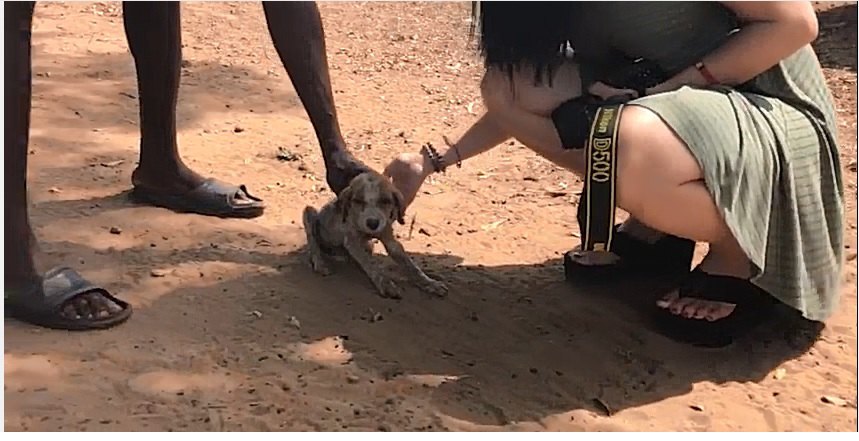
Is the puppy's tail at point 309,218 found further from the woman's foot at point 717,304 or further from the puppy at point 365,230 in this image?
the woman's foot at point 717,304

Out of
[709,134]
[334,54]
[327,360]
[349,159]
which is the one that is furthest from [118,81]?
[709,134]

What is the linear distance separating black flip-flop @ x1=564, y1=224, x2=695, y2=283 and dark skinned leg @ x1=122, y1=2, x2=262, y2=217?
1018mm

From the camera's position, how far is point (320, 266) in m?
3.14

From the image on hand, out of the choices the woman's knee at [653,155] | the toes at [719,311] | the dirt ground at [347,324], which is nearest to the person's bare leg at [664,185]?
the woman's knee at [653,155]

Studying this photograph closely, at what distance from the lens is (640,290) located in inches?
125

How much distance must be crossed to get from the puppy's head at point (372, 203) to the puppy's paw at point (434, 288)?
0.19 meters

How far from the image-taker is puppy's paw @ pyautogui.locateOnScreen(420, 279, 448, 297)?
10.1ft

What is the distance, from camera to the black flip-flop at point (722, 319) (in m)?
2.82

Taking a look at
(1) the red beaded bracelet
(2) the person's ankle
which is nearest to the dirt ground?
(2) the person's ankle

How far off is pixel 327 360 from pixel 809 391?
1116 millimetres

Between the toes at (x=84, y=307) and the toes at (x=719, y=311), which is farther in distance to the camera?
the toes at (x=719, y=311)

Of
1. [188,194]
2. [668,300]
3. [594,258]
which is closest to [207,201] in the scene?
[188,194]

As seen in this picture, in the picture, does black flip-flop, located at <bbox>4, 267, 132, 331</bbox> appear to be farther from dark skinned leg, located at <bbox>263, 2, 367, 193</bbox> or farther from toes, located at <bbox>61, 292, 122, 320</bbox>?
dark skinned leg, located at <bbox>263, 2, 367, 193</bbox>

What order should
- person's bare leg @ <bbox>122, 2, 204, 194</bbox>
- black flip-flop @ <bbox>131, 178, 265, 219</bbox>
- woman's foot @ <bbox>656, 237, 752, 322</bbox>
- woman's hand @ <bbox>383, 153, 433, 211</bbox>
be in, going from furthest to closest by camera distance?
black flip-flop @ <bbox>131, 178, 265, 219</bbox>
person's bare leg @ <bbox>122, 2, 204, 194</bbox>
woman's hand @ <bbox>383, 153, 433, 211</bbox>
woman's foot @ <bbox>656, 237, 752, 322</bbox>
